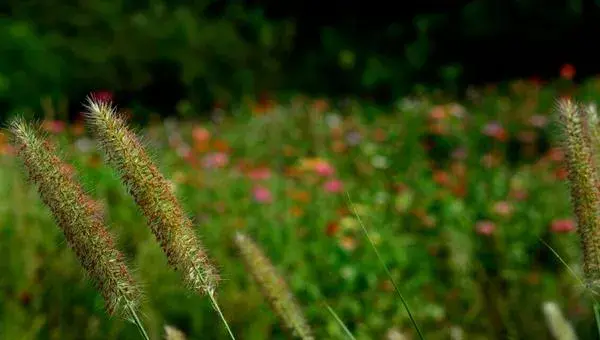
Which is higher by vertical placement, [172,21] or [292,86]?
[172,21]

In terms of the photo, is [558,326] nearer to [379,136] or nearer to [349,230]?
[349,230]

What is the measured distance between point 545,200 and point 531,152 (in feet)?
4.68

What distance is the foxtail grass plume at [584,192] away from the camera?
1.30m

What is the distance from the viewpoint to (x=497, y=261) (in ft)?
15.4

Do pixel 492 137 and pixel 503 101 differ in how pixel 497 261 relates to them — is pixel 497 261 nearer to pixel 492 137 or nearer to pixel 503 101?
pixel 492 137

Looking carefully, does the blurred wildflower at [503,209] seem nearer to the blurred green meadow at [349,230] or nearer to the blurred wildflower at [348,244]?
the blurred green meadow at [349,230]

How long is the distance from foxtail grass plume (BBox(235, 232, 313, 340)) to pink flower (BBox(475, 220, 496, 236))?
335 cm

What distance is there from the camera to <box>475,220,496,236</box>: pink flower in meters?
4.76

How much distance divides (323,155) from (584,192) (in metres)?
5.25

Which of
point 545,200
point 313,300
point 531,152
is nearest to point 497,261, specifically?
point 545,200

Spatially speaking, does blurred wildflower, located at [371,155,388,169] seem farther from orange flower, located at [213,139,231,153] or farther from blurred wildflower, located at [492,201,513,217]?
blurred wildflower, located at [492,201,513,217]

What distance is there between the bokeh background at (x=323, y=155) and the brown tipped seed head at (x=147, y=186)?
0.08m

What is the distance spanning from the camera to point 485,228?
477 centimetres

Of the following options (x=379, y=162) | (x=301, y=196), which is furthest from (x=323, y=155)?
(x=301, y=196)
